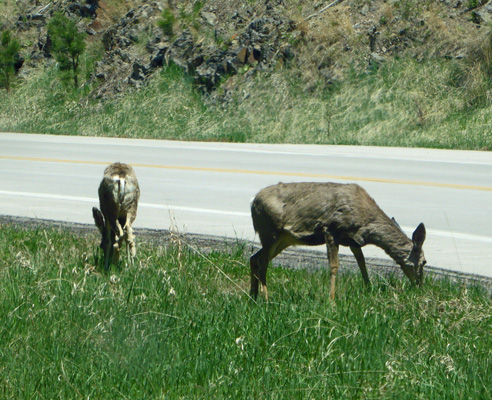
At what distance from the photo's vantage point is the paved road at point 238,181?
9719mm

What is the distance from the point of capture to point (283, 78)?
78.7ft

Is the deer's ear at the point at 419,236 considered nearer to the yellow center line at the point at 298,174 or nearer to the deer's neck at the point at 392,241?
the deer's neck at the point at 392,241

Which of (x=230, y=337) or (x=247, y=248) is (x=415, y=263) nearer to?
(x=230, y=337)

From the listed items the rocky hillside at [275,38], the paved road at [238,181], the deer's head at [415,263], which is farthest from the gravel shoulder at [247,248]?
the rocky hillside at [275,38]

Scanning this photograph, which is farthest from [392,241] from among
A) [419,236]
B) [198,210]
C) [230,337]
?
[198,210]

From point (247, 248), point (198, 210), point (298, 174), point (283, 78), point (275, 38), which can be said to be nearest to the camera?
point (247, 248)

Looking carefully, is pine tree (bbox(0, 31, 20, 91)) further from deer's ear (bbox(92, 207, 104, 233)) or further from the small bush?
deer's ear (bbox(92, 207, 104, 233))

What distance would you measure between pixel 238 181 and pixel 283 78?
1075 cm

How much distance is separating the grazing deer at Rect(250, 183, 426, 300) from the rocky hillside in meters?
16.7

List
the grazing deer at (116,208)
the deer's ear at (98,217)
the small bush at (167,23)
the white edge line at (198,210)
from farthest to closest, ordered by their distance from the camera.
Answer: the small bush at (167,23)
the white edge line at (198,210)
the deer's ear at (98,217)
the grazing deer at (116,208)

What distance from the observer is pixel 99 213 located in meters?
6.96

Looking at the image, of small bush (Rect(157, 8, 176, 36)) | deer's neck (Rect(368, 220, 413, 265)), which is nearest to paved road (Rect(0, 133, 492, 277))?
deer's neck (Rect(368, 220, 413, 265))

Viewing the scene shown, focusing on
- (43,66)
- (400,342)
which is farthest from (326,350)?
(43,66)

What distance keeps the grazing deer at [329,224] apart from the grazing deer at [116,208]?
4.10 ft
